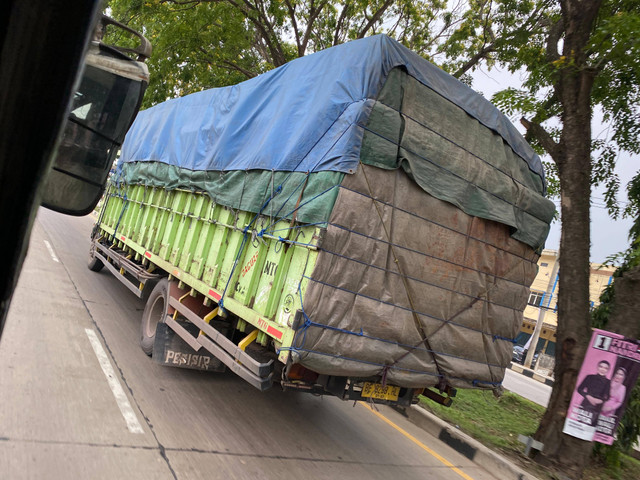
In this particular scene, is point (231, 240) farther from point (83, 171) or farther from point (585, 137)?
point (585, 137)

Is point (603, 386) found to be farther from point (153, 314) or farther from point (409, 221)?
point (153, 314)

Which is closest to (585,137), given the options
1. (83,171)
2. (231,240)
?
(231,240)

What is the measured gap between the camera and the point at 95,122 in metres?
2.49

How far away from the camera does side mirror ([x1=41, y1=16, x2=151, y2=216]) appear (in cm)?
235

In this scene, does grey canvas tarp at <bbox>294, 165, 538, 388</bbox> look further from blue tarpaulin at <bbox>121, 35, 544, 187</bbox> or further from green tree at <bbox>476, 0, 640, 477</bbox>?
green tree at <bbox>476, 0, 640, 477</bbox>

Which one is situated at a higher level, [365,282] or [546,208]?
[546,208]

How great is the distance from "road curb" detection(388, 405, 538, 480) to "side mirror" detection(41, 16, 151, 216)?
18.3 ft

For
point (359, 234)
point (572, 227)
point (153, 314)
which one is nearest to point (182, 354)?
point (153, 314)

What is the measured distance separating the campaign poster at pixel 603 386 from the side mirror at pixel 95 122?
5860mm

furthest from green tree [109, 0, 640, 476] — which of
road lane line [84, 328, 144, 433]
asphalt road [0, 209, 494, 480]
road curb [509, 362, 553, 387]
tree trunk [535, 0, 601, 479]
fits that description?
road curb [509, 362, 553, 387]

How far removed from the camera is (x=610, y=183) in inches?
345

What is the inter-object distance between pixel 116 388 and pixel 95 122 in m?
3.35

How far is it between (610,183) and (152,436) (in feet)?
28.4

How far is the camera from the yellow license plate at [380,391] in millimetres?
4336
